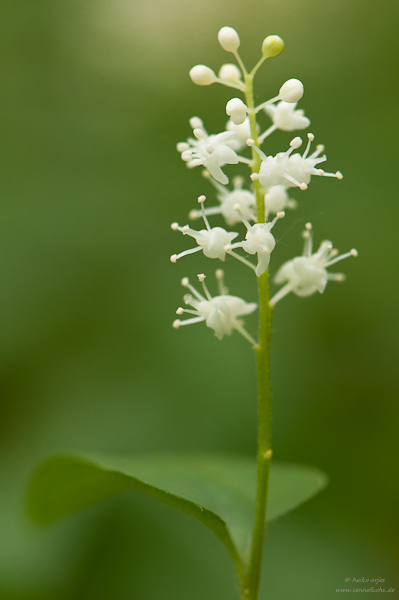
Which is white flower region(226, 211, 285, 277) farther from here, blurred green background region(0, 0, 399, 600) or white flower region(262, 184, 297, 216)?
blurred green background region(0, 0, 399, 600)

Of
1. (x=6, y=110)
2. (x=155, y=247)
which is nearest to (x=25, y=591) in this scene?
(x=155, y=247)

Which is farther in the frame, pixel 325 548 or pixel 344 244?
pixel 344 244

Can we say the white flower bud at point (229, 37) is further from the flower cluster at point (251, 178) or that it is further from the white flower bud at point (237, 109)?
the white flower bud at point (237, 109)

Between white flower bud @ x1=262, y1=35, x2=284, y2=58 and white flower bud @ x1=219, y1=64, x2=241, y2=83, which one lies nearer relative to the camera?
white flower bud @ x1=262, y1=35, x2=284, y2=58

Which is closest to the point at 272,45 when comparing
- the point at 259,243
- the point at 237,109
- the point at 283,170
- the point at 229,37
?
the point at 229,37

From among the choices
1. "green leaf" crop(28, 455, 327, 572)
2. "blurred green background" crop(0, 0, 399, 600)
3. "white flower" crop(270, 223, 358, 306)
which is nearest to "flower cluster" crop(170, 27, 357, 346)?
"white flower" crop(270, 223, 358, 306)

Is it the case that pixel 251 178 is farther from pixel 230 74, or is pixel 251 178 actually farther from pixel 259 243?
pixel 230 74

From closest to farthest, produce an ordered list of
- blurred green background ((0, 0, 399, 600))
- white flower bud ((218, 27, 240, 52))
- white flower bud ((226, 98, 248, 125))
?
white flower bud ((226, 98, 248, 125)) → white flower bud ((218, 27, 240, 52)) → blurred green background ((0, 0, 399, 600))

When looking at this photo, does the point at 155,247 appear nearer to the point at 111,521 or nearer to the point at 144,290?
the point at 144,290
